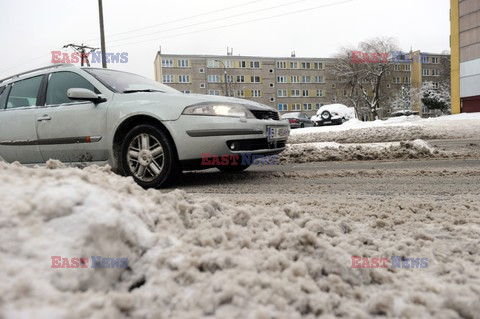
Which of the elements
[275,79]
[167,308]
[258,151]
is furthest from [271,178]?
[275,79]

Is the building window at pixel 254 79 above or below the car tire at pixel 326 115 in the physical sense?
above

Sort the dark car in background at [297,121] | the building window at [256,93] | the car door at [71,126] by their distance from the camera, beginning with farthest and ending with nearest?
the building window at [256,93]
the dark car in background at [297,121]
the car door at [71,126]

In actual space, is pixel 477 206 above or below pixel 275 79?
below

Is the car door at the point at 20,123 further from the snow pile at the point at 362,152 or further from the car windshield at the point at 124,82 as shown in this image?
the snow pile at the point at 362,152

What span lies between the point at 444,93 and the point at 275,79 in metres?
28.9

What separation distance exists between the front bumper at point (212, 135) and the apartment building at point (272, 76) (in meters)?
58.0

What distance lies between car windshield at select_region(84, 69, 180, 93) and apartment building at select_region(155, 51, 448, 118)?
57.4 meters

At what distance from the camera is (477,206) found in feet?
8.31

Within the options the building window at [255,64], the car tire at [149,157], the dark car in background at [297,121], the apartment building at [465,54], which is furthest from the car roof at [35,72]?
the building window at [255,64]

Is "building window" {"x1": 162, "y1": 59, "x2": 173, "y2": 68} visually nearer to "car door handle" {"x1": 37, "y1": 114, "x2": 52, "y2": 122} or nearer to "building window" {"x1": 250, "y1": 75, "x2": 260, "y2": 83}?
"building window" {"x1": 250, "y1": 75, "x2": 260, "y2": 83}

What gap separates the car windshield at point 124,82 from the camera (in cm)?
439

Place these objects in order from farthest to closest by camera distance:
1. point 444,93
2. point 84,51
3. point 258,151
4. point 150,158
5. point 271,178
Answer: point 444,93 < point 84,51 < point 271,178 < point 258,151 < point 150,158

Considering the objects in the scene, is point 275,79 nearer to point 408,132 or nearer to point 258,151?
point 408,132

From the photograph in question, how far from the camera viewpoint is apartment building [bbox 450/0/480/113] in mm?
24859
